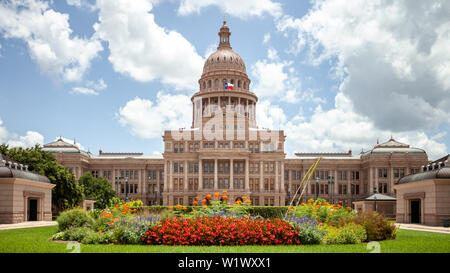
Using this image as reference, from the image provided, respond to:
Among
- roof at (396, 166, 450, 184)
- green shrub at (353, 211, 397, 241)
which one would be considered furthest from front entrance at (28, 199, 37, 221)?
roof at (396, 166, 450, 184)

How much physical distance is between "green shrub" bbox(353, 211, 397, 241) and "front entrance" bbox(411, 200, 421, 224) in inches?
880

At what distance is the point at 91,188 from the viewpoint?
7606cm

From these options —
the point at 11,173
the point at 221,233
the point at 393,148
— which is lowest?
the point at 221,233

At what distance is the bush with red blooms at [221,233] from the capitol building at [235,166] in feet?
239

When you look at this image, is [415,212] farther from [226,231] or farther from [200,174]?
[200,174]

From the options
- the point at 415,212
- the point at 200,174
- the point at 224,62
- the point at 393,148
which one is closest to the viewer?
the point at 415,212

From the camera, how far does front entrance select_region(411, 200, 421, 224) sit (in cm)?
4284

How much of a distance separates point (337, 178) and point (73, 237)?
90600 mm

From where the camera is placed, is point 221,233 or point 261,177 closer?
point 221,233

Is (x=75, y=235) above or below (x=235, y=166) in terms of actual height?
below

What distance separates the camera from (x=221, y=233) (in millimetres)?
18516

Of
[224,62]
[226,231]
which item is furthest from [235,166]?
[226,231]

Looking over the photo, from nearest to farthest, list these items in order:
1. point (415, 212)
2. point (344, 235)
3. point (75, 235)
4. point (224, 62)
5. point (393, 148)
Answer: point (344, 235) → point (75, 235) → point (415, 212) → point (393, 148) → point (224, 62)

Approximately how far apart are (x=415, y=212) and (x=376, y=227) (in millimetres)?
24156
